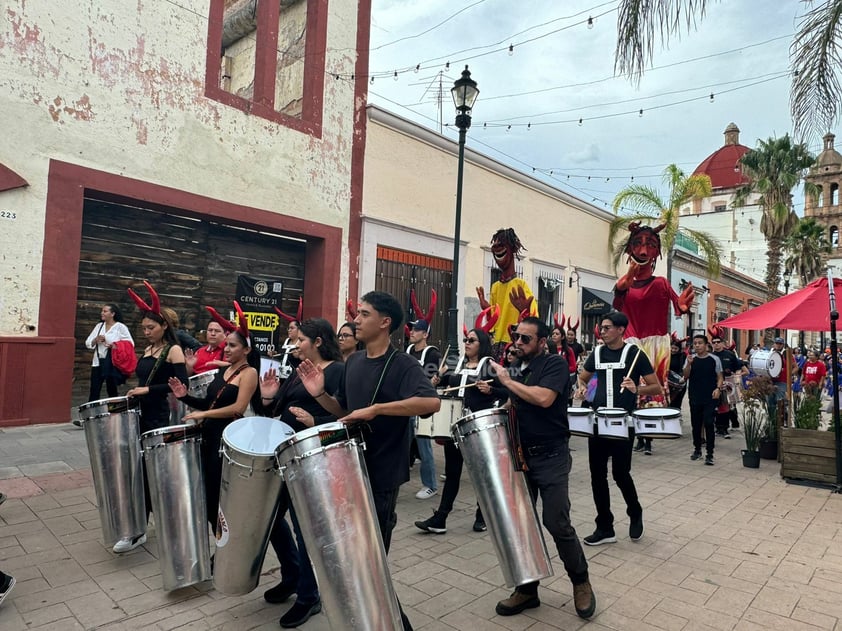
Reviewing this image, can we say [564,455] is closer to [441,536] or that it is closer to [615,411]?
[615,411]

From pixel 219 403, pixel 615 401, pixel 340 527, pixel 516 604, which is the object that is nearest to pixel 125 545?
pixel 219 403

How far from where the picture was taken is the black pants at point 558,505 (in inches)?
137

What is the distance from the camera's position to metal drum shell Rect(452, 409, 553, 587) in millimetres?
3389

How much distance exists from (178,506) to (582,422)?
309 cm

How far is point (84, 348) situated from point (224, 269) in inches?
109

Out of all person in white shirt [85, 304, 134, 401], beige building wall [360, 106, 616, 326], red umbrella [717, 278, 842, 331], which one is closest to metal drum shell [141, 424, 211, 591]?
person in white shirt [85, 304, 134, 401]

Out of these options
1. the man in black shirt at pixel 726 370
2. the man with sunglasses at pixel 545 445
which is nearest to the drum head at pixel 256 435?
the man with sunglasses at pixel 545 445

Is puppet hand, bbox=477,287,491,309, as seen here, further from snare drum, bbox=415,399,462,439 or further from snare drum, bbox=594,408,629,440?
snare drum, bbox=594,408,629,440

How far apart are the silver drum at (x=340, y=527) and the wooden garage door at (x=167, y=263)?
26.5ft

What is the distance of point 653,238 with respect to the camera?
25.5 ft

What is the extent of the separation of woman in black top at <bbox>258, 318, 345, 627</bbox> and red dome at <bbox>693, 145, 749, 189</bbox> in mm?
43377

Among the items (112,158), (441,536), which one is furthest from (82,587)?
(112,158)

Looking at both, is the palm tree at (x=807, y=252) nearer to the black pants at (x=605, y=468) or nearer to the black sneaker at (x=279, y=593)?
the black pants at (x=605, y=468)

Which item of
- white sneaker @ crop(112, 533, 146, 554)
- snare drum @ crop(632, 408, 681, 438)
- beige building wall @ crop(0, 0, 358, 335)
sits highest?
beige building wall @ crop(0, 0, 358, 335)
